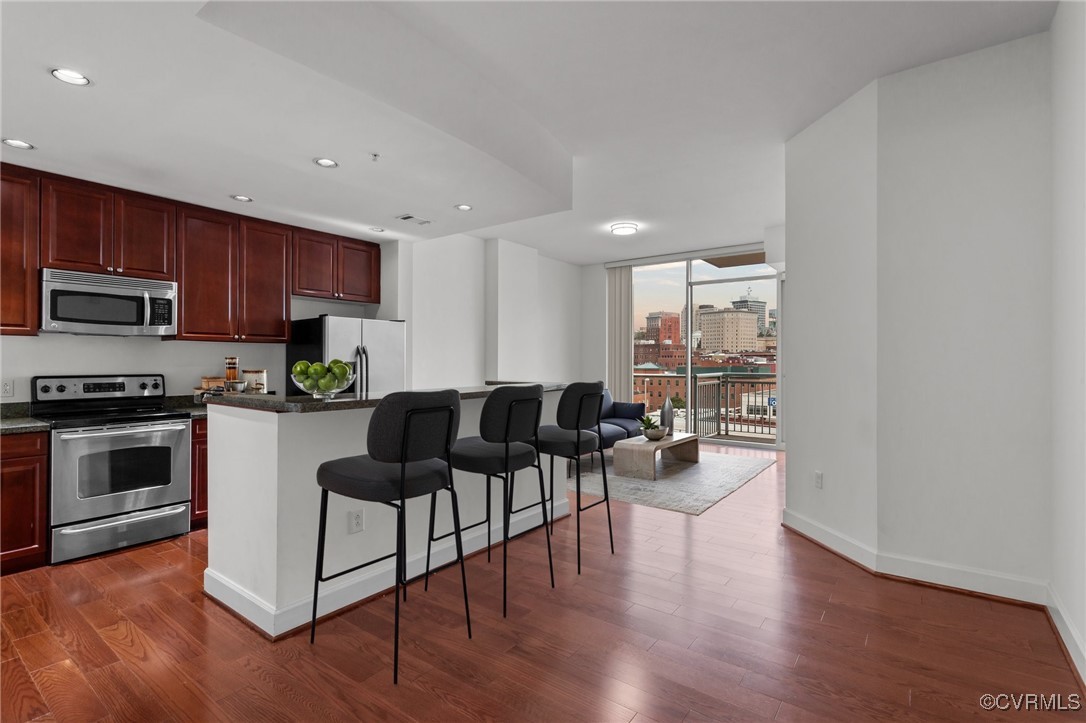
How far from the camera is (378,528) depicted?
2.75m

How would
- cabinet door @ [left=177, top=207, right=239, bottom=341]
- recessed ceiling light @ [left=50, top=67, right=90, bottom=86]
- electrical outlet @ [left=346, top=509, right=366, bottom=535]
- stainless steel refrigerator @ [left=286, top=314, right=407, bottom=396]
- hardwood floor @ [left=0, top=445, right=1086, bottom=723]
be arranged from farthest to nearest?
stainless steel refrigerator @ [left=286, top=314, right=407, bottom=396] < cabinet door @ [left=177, top=207, right=239, bottom=341] < electrical outlet @ [left=346, top=509, right=366, bottom=535] < recessed ceiling light @ [left=50, top=67, right=90, bottom=86] < hardwood floor @ [left=0, top=445, right=1086, bottom=723]

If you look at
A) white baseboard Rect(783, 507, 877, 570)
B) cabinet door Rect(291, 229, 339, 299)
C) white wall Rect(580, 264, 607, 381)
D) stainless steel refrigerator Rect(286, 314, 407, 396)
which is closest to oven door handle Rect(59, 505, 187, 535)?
stainless steel refrigerator Rect(286, 314, 407, 396)

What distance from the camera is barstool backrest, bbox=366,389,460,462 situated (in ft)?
6.63

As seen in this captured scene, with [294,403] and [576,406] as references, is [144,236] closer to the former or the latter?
[294,403]

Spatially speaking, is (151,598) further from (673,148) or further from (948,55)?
(948,55)

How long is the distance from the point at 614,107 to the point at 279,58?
1.84 meters

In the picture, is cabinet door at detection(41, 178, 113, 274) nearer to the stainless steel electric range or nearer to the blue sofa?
the stainless steel electric range

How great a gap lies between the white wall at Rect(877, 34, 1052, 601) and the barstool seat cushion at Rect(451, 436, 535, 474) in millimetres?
1961

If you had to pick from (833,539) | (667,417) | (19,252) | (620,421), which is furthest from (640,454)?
(19,252)

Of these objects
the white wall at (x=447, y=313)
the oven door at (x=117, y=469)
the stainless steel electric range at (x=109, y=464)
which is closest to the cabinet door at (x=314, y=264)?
the white wall at (x=447, y=313)

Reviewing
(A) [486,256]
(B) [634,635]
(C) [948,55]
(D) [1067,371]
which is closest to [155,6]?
(B) [634,635]

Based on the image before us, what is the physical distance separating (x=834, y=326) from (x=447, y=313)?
4.02 m

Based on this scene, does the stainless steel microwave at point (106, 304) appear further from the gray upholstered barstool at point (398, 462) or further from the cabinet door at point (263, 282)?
the gray upholstered barstool at point (398, 462)

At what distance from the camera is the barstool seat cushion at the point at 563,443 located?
125 inches
